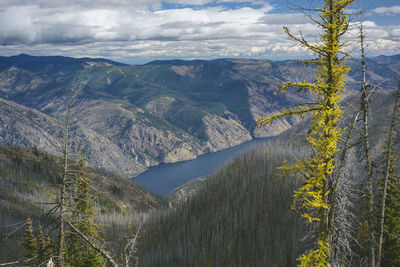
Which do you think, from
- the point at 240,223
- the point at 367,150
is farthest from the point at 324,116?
the point at 240,223

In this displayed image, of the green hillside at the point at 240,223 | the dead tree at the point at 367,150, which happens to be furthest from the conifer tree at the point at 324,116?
the green hillside at the point at 240,223

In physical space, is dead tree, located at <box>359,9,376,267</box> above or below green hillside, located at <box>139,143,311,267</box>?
above

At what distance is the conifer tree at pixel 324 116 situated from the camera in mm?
11523

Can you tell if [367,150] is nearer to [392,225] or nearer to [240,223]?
[392,225]

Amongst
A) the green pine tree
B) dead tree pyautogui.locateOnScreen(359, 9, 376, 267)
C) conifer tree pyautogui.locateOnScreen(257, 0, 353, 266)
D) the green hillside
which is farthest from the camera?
the green hillside

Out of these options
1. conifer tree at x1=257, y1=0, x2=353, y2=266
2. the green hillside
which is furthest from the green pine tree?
conifer tree at x1=257, y1=0, x2=353, y2=266

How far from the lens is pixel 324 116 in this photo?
38.4 ft

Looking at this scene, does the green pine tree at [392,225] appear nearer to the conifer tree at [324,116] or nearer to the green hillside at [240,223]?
the green hillside at [240,223]

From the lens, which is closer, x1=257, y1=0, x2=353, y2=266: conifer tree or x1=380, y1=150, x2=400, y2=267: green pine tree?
x1=257, y1=0, x2=353, y2=266: conifer tree

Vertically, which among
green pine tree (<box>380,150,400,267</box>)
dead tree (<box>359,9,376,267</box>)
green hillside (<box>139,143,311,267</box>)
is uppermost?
dead tree (<box>359,9,376,267</box>)

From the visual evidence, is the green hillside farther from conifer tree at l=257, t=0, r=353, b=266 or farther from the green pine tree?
conifer tree at l=257, t=0, r=353, b=266

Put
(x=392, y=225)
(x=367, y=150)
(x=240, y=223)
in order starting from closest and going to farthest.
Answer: (x=367, y=150)
(x=392, y=225)
(x=240, y=223)

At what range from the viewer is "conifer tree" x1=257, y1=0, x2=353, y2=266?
11523 millimetres

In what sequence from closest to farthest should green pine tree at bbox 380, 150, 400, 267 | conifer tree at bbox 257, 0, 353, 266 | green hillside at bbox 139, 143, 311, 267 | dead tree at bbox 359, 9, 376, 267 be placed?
dead tree at bbox 359, 9, 376, 267, conifer tree at bbox 257, 0, 353, 266, green pine tree at bbox 380, 150, 400, 267, green hillside at bbox 139, 143, 311, 267
